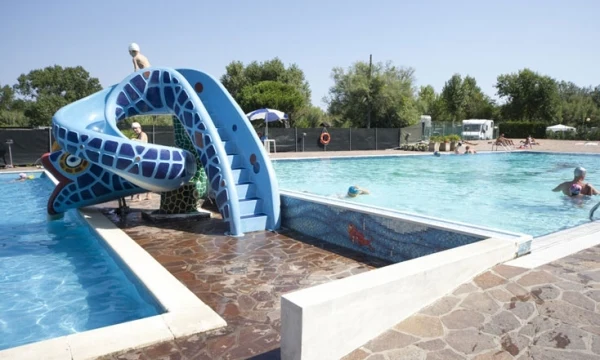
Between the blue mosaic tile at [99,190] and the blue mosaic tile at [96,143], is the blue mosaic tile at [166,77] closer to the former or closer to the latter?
the blue mosaic tile at [96,143]

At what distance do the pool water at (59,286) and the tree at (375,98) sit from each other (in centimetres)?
3184

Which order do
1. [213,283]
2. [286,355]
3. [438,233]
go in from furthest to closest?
[438,233] < [213,283] < [286,355]

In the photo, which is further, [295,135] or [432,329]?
[295,135]

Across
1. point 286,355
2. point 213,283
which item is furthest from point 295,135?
point 286,355

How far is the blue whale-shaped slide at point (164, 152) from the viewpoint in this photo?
20.1 feet

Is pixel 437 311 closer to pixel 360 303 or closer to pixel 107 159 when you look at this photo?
pixel 360 303

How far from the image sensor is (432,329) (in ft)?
9.95

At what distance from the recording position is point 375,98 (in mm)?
36906

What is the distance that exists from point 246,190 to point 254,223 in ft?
1.86

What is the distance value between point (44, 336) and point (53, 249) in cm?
282

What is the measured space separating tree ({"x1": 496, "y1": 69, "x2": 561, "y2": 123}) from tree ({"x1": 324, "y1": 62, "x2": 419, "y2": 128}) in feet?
77.2

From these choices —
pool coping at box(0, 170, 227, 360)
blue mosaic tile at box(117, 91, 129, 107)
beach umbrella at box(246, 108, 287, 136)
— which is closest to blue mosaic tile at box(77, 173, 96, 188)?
blue mosaic tile at box(117, 91, 129, 107)

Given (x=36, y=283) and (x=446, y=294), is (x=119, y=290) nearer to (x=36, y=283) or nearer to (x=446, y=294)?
(x=36, y=283)

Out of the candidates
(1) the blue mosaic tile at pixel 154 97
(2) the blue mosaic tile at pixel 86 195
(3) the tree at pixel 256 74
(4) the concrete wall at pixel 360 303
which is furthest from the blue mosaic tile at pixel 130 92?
(3) the tree at pixel 256 74
